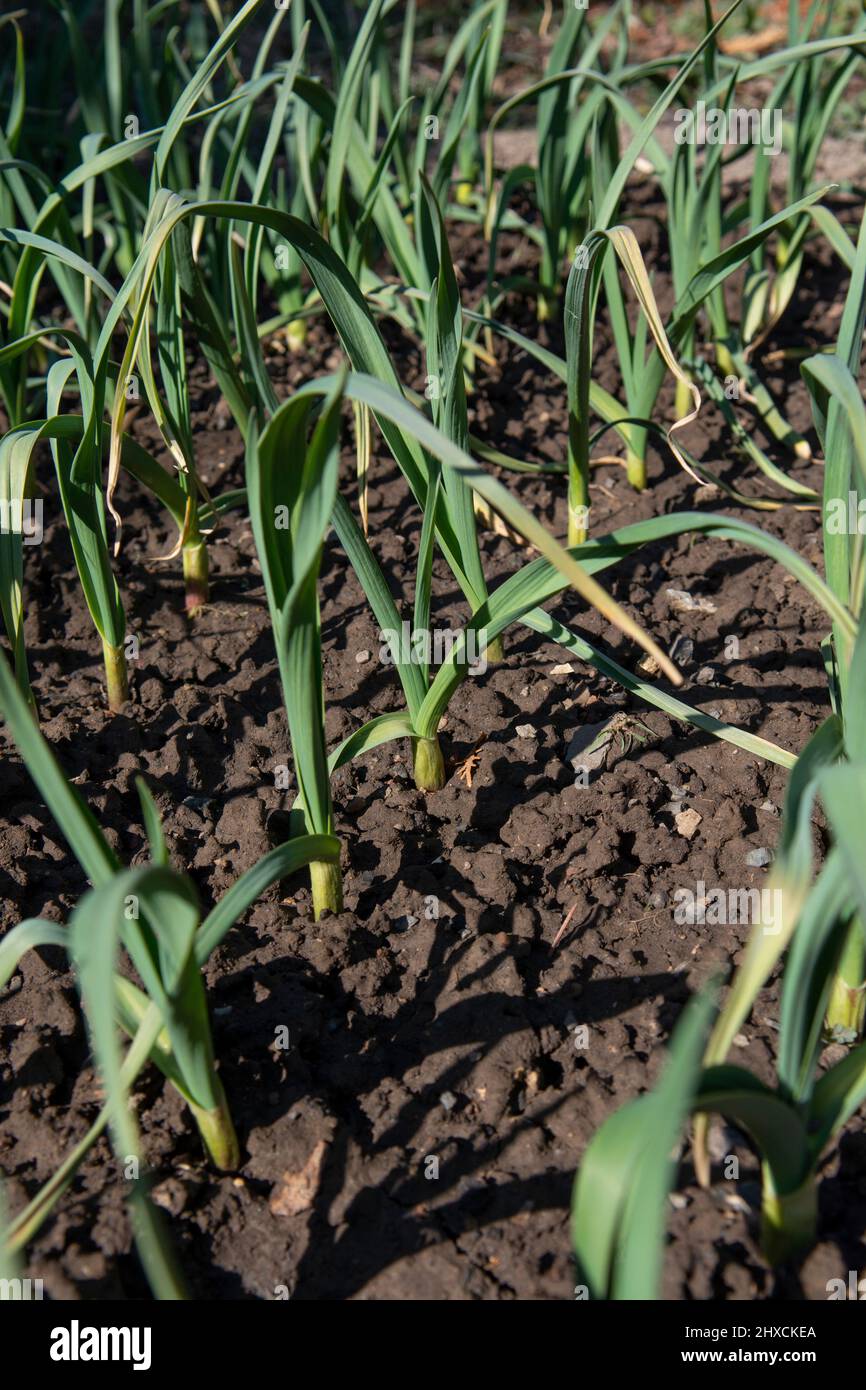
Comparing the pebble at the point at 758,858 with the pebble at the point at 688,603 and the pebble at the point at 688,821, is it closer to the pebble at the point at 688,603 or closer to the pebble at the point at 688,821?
the pebble at the point at 688,821

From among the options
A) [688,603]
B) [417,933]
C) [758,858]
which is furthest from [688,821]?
[688,603]

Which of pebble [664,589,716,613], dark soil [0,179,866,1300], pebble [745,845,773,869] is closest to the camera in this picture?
dark soil [0,179,866,1300]

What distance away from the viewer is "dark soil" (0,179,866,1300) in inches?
53.1

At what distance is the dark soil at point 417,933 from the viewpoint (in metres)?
1.35

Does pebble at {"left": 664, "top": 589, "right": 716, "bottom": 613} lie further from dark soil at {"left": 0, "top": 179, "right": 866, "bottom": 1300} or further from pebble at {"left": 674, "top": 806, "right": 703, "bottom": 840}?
pebble at {"left": 674, "top": 806, "right": 703, "bottom": 840}

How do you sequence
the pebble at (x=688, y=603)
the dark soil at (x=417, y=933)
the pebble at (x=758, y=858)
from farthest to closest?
the pebble at (x=688, y=603) < the pebble at (x=758, y=858) < the dark soil at (x=417, y=933)

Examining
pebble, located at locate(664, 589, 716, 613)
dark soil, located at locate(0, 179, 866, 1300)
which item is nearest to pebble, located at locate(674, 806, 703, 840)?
dark soil, located at locate(0, 179, 866, 1300)

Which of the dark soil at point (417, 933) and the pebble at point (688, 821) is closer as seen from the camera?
the dark soil at point (417, 933)

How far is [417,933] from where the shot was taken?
5.49 feet

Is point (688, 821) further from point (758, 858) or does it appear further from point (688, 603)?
point (688, 603)

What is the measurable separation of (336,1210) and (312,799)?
0.48 m

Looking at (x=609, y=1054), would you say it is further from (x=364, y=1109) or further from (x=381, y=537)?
(x=381, y=537)

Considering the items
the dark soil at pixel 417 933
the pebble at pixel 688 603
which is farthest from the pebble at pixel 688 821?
the pebble at pixel 688 603

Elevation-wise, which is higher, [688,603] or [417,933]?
[688,603]
